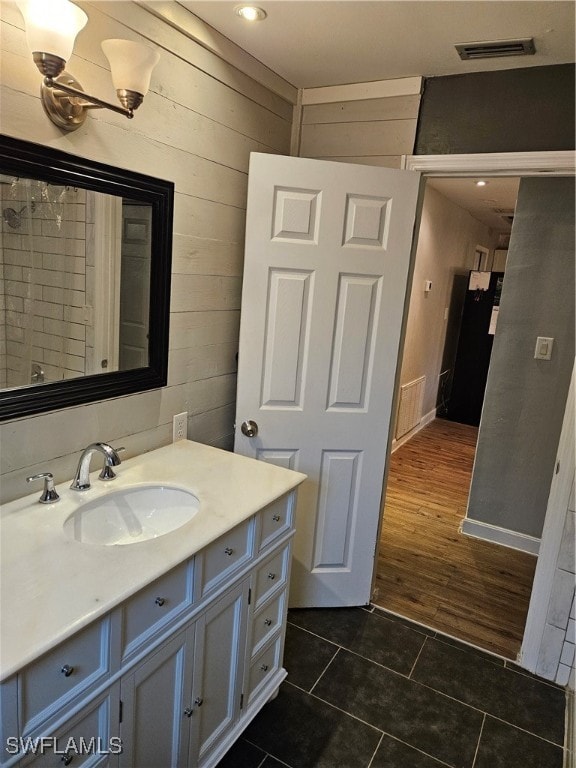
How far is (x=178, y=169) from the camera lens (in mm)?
1771

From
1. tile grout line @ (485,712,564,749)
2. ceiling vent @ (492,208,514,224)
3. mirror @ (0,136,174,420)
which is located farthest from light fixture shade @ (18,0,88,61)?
ceiling vent @ (492,208,514,224)

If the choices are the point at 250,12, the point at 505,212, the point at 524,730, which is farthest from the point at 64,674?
the point at 505,212

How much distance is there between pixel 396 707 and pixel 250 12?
2.45 m

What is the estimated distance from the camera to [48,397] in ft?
4.71

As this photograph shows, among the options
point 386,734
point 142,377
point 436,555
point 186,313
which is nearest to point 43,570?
point 142,377

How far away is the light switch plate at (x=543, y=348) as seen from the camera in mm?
2936

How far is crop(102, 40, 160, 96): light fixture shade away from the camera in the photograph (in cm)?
131

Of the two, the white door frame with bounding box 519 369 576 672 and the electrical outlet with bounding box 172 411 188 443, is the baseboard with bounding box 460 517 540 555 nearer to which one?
the white door frame with bounding box 519 369 576 672

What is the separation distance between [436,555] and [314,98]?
8.15 ft

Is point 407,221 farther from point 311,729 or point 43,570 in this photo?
point 311,729

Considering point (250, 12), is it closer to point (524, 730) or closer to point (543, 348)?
point (543, 348)

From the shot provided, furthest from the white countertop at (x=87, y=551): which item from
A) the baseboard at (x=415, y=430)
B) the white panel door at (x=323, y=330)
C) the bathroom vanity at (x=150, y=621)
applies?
the baseboard at (x=415, y=430)

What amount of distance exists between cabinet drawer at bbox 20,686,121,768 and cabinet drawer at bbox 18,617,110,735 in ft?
0.18

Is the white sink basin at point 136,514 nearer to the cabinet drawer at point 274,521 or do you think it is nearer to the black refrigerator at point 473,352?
the cabinet drawer at point 274,521
